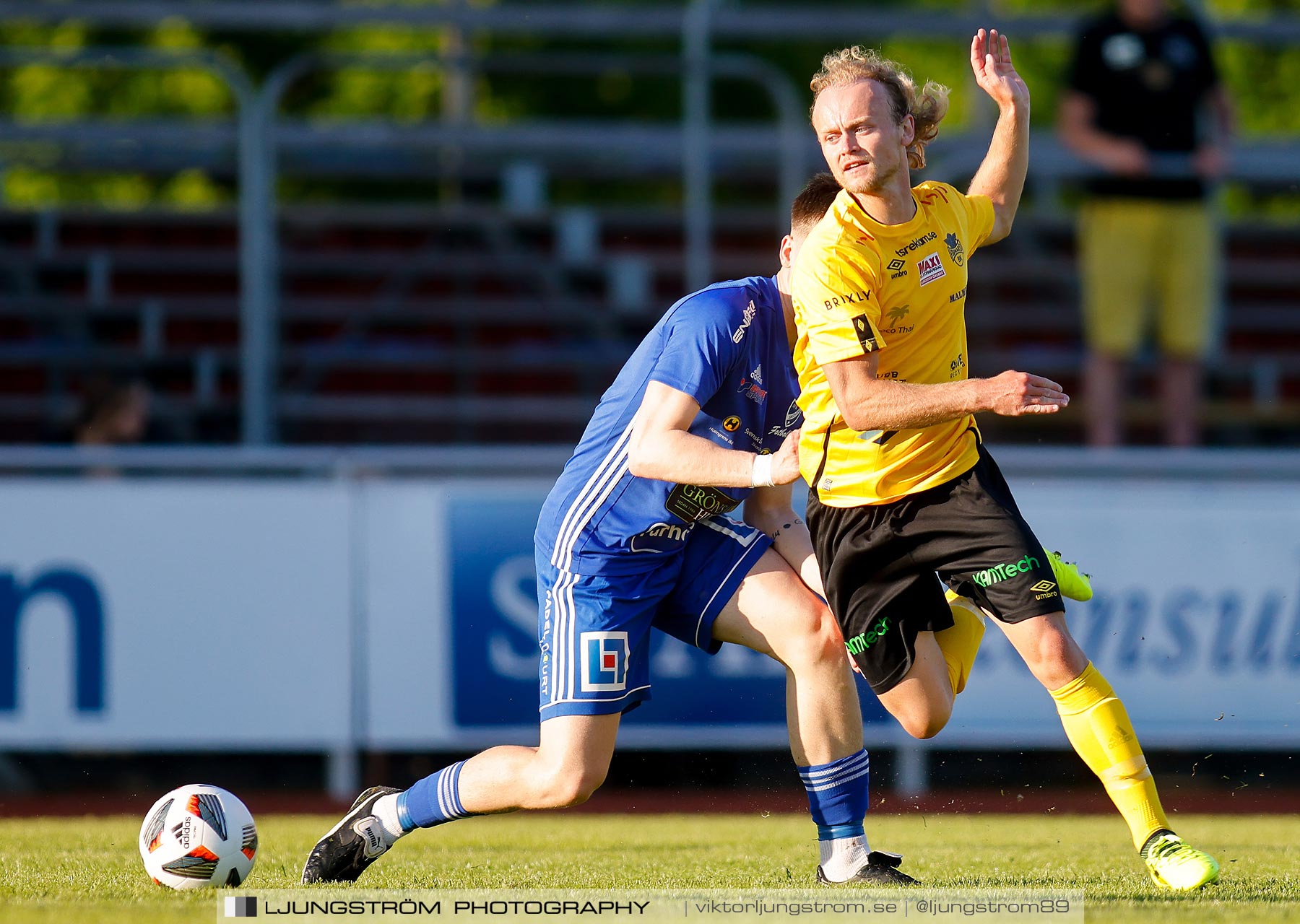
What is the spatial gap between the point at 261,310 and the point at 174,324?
10.8 feet

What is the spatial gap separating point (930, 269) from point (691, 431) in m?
0.81

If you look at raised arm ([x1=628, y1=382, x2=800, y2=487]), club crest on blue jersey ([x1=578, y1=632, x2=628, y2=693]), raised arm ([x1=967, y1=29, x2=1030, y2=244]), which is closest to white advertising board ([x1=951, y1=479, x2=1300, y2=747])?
raised arm ([x1=967, y1=29, x2=1030, y2=244])

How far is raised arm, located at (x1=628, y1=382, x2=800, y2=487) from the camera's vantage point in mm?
4367

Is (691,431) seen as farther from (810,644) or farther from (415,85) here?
(415,85)

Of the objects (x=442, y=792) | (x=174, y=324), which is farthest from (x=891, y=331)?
(x=174, y=324)

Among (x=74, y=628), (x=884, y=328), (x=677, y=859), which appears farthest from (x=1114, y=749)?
(x=74, y=628)

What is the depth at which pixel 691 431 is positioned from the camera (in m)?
4.88

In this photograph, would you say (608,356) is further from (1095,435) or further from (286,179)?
(286,179)

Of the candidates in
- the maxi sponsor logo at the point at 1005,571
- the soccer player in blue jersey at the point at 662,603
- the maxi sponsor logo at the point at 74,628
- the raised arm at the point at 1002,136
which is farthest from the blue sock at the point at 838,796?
the maxi sponsor logo at the point at 74,628

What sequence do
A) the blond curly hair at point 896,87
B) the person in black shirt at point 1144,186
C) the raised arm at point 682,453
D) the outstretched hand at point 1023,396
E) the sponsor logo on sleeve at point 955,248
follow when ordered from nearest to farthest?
1. the outstretched hand at point 1023,396
2. the raised arm at point 682,453
3. the blond curly hair at point 896,87
4. the sponsor logo on sleeve at point 955,248
5. the person in black shirt at point 1144,186

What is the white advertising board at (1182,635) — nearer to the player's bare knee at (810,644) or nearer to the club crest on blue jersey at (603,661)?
the player's bare knee at (810,644)

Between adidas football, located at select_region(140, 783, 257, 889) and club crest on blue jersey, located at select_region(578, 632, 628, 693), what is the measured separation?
3.78 feet

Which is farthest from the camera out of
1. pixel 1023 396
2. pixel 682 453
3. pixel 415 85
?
pixel 415 85

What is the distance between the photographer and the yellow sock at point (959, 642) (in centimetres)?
498
